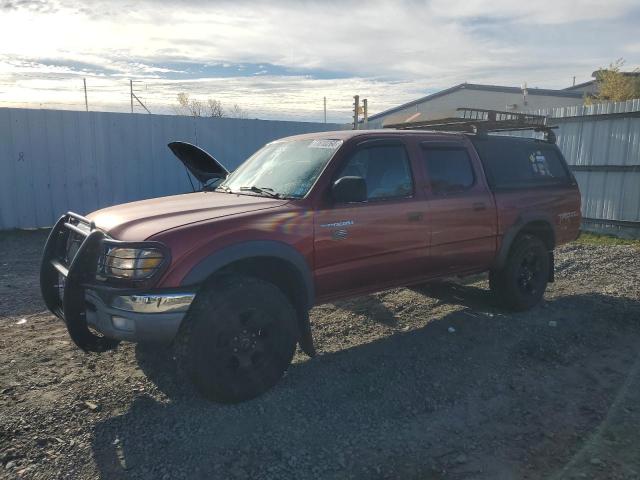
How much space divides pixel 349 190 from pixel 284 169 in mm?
867

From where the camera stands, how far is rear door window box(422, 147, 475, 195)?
16.1ft

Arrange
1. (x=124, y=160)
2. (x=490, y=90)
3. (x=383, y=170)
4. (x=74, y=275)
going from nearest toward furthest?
(x=74, y=275) → (x=383, y=170) → (x=124, y=160) → (x=490, y=90)

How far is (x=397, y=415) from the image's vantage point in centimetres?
363

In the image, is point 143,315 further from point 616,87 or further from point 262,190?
point 616,87

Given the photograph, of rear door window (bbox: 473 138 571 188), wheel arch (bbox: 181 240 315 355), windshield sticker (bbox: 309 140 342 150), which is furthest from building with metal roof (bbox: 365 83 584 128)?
→ wheel arch (bbox: 181 240 315 355)

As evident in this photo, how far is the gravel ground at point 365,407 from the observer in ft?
10.1

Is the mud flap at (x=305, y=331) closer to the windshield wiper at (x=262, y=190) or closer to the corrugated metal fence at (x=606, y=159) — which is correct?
the windshield wiper at (x=262, y=190)

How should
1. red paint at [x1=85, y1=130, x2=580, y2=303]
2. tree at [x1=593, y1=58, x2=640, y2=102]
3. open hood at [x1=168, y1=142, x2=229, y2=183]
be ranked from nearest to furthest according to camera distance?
red paint at [x1=85, y1=130, x2=580, y2=303], open hood at [x1=168, y1=142, x2=229, y2=183], tree at [x1=593, y1=58, x2=640, y2=102]

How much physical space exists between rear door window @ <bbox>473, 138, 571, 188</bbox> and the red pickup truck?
2cm

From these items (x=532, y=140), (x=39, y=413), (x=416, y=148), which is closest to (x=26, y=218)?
(x=39, y=413)

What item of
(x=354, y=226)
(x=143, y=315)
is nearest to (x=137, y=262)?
(x=143, y=315)

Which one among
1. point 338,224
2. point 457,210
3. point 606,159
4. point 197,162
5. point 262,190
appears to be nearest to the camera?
point 338,224

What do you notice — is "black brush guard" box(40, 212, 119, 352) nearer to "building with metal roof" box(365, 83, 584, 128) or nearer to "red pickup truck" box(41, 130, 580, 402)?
"red pickup truck" box(41, 130, 580, 402)

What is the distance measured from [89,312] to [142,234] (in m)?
0.65
